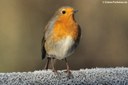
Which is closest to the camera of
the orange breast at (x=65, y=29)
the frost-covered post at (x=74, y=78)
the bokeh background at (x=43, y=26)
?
the frost-covered post at (x=74, y=78)

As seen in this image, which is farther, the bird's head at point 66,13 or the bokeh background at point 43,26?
the bokeh background at point 43,26

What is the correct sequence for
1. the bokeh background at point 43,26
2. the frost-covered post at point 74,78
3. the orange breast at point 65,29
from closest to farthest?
1. the frost-covered post at point 74,78
2. the orange breast at point 65,29
3. the bokeh background at point 43,26

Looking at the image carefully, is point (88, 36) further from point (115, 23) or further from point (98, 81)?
point (98, 81)

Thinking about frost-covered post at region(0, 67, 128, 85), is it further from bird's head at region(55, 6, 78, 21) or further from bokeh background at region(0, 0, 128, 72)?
bokeh background at region(0, 0, 128, 72)

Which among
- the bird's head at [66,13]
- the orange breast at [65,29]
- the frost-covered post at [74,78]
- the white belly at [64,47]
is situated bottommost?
the frost-covered post at [74,78]

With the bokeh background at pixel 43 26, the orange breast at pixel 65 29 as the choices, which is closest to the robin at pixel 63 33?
the orange breast at pixel 65 29

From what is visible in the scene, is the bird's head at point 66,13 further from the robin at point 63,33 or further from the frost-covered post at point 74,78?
the frost-covered post at point 74,78

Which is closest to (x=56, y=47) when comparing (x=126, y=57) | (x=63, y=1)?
(x=63, y=1)

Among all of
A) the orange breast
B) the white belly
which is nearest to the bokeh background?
the white belly

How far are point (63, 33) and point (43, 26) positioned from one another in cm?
237

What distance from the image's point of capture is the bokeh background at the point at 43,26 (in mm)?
5957

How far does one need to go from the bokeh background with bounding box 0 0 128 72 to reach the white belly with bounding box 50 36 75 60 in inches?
77.3

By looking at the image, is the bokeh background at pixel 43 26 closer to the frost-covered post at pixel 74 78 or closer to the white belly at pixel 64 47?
the white belly at pixel 64 47

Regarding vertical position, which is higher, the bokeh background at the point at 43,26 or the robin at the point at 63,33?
the bokeh background at the point at 43,26
